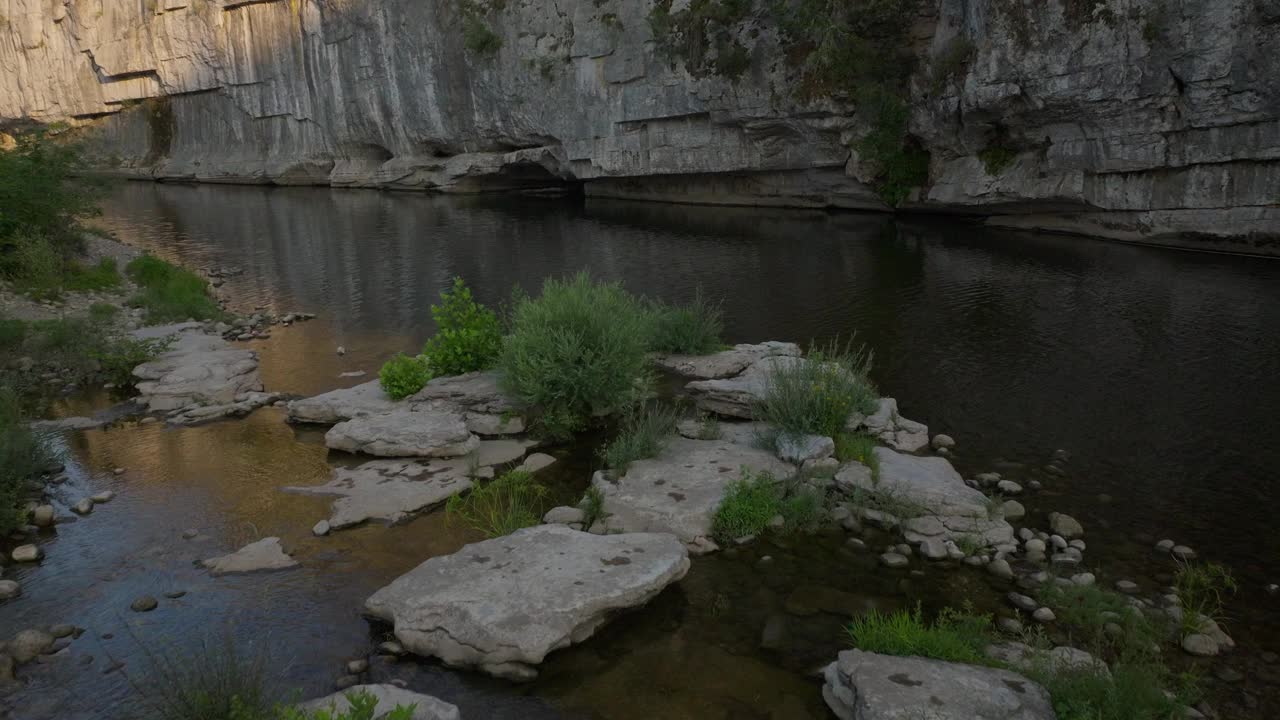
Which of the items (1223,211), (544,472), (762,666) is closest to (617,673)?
(762,666)

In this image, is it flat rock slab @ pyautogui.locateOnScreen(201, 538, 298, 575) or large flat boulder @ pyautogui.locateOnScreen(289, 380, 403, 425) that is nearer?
flat rock slab @ pyautogui.locateOnScreen(201, 538, 298, 575)

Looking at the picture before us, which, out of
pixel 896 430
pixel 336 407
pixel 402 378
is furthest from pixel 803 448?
pixel 336 407

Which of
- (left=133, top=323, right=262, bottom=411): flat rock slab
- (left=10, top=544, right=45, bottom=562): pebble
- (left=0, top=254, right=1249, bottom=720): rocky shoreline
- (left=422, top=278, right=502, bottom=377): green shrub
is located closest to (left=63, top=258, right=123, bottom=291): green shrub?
(left=133, top=323, right=262, bottom=411): flat rock slab

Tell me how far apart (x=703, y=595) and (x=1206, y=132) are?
23737mm

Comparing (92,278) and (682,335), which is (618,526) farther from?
(92,278)

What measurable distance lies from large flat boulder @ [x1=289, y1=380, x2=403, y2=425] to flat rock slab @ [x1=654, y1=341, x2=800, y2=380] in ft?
15.4

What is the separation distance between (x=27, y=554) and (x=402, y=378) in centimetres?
502

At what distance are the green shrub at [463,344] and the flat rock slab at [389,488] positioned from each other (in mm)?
2705

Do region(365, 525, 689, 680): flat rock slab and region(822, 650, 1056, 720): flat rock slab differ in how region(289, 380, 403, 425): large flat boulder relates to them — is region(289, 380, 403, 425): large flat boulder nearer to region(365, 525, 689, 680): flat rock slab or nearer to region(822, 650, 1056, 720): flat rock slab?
region(365, 525, 689, 680): flat rock slab

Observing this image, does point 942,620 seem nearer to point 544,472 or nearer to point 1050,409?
point 544,472

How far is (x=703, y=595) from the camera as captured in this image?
745 centimetres

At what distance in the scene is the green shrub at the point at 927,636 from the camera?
20.4 feet

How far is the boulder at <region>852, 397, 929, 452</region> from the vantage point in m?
10.7

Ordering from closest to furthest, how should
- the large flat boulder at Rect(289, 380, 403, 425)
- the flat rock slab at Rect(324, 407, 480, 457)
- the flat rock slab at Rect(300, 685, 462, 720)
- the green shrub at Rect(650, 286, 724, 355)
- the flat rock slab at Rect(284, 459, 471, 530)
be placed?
the flat rock slab at Rect(300, 685, 462, 720) → the flat rock slab at Rect(284, 459, 471, 530) → the flat rock slab at Rect(324, 407, 480, 457) → the large flat boulder at Rect(289, 380, 403, 425) → the green shrub at Rect(650, 286, 724, 355)
